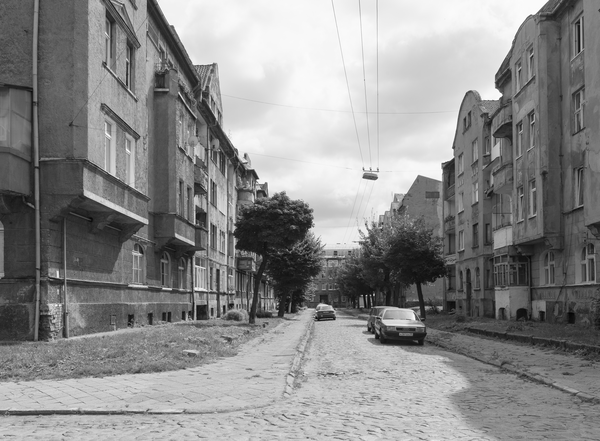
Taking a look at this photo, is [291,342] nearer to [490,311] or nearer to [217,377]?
[217,377]

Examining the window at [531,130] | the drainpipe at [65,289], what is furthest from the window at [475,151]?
the drainpipe at [65,289]

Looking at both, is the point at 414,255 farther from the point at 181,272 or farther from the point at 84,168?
the point at 84,168

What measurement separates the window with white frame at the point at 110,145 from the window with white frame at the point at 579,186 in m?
17.9

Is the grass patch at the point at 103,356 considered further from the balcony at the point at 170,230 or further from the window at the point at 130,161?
the balcony at the point at 170,230

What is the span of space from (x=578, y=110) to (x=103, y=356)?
20.5 meters

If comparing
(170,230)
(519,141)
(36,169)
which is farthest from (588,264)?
(36,169)

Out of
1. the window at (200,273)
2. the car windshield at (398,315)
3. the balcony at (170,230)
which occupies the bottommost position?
the car windshield at (398,315)

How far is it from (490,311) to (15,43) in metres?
31.4

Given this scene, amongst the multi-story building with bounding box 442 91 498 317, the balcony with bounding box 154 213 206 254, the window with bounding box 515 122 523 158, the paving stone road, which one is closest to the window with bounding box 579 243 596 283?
the window with bounding box 515 122 523 158

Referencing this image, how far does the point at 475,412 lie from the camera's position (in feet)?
30.1

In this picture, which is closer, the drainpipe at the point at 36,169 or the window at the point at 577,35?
the drainpipe at the point at 36,169

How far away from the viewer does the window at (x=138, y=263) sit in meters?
25.5

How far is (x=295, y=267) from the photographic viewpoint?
52.2 metres

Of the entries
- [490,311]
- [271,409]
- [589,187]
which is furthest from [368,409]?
[490,311]
